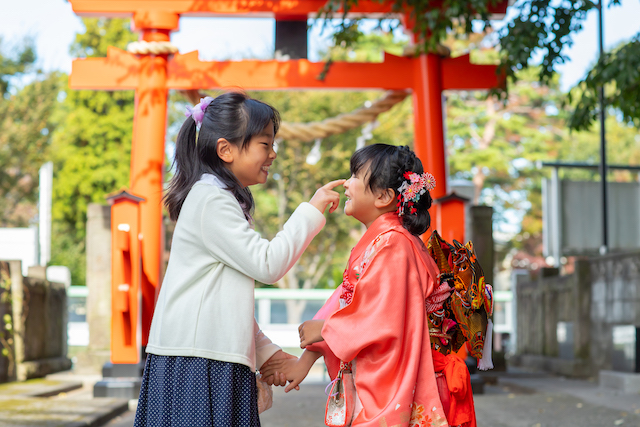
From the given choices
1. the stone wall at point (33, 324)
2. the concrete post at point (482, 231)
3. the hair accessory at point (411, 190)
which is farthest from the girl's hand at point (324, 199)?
the stone wall at point (33, 324)

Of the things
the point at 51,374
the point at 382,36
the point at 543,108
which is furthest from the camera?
the point at 543,108

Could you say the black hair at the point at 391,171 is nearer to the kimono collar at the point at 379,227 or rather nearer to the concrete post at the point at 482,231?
the kimono collar at the point at 379,227

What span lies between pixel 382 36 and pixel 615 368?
13.8 meters

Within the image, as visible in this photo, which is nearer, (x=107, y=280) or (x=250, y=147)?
(x=250, y=147)

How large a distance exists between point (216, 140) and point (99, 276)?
7.35 meters

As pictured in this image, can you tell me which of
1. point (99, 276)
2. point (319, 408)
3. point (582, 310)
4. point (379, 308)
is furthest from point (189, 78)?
point (582, 310)

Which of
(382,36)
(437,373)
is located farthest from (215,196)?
(382,36)

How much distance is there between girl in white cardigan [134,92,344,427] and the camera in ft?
6.46

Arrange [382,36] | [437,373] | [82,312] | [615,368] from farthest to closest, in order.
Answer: [382,36], [82,312], [615,368], [437,373]

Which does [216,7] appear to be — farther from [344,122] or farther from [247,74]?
[344,122]

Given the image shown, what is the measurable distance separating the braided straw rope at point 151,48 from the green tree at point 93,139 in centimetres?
1672

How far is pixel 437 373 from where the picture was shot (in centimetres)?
220

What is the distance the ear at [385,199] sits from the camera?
2.28 metres

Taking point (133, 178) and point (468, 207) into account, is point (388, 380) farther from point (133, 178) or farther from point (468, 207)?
point (468, 207)
